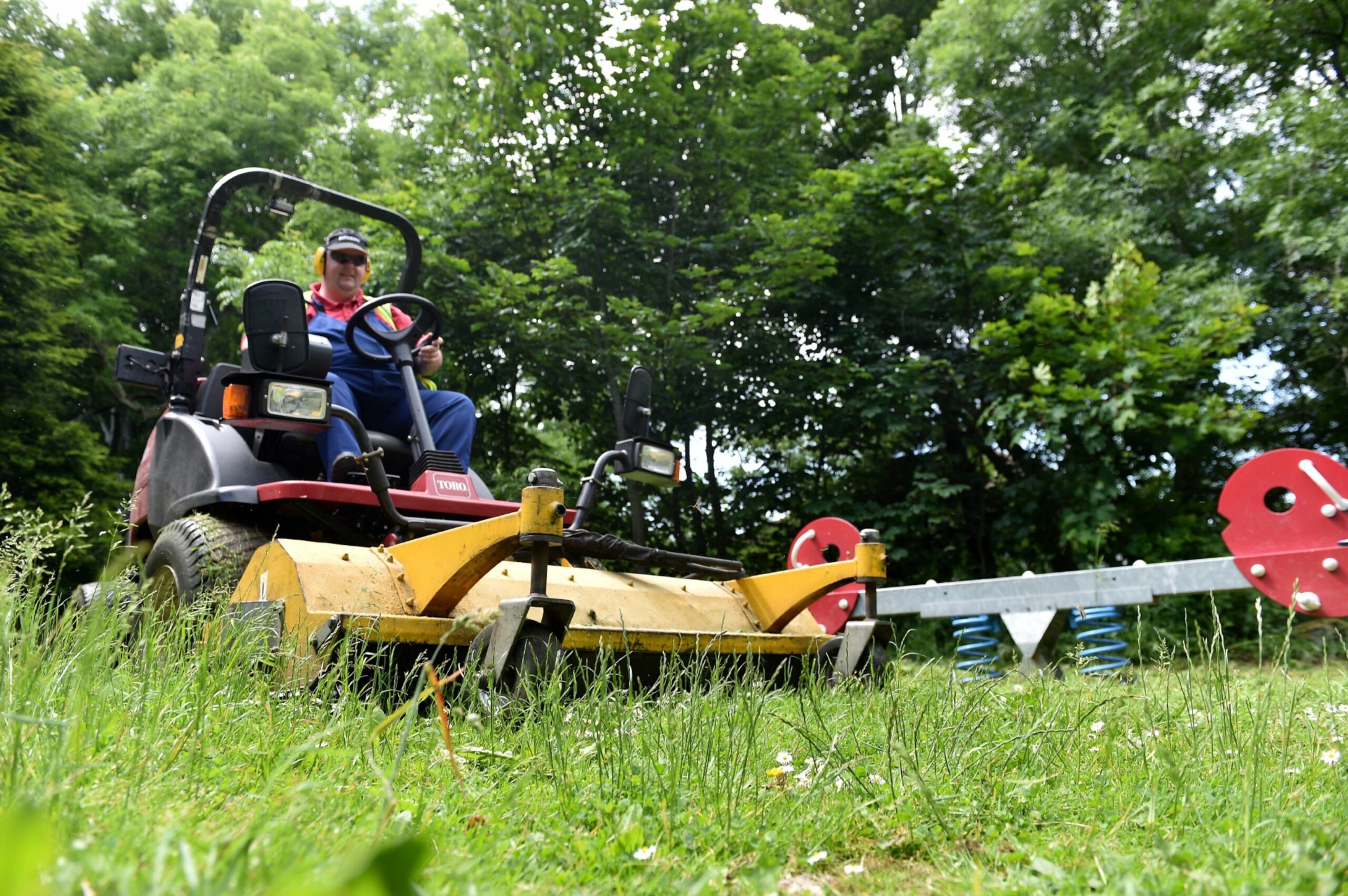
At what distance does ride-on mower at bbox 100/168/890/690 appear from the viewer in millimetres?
2754

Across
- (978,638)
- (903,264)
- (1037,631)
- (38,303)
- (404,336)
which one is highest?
(38,303)

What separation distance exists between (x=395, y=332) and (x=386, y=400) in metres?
0.30

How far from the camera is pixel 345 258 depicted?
470 cm

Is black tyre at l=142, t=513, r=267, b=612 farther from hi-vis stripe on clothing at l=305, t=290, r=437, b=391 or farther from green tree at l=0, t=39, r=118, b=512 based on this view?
green tree at l=0, t=39, r=118, b=512

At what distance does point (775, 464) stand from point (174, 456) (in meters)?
7.24

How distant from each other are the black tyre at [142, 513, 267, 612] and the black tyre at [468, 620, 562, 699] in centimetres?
122

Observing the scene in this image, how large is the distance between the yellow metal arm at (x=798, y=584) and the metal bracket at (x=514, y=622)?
1304mm

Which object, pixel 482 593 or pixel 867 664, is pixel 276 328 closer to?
pixel 482 593

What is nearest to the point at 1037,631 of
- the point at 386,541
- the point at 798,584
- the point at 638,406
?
the point at 798,584

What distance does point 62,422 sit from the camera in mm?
14172

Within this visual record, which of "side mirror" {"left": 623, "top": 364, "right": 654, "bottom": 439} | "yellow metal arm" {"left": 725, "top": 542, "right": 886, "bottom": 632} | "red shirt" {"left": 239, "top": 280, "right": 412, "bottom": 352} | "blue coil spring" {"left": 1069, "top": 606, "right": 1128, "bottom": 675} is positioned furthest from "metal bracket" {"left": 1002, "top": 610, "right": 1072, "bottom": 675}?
"red shirt" {"left": 239, "top": 280, "right": 412, "bottom": 352}

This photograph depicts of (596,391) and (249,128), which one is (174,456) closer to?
(596,391)

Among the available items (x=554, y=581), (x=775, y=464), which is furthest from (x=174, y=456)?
(x=775, y=464)

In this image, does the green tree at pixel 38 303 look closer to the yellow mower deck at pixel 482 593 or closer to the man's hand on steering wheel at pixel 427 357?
the man's hand on steering wheel at pixel 427 357
